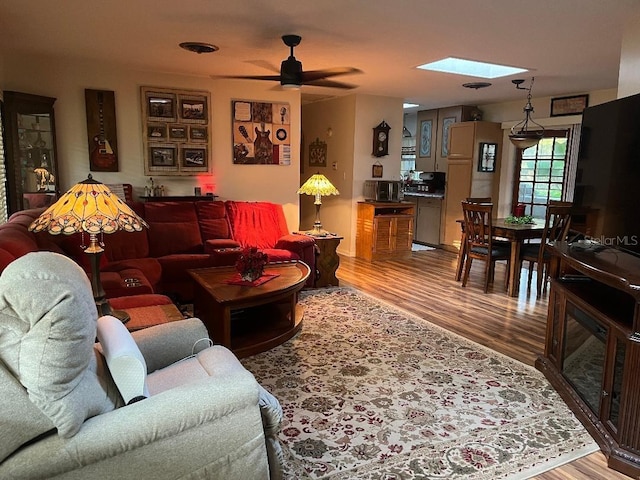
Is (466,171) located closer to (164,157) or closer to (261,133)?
(261,133)

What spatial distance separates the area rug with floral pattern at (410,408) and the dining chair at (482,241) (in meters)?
1.57

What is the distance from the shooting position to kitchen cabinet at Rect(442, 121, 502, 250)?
707cm

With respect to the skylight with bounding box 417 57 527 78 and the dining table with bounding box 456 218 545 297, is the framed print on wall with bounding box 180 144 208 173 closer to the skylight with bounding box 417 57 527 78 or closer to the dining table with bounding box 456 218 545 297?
the skylight with bounding box 417 57 527 78

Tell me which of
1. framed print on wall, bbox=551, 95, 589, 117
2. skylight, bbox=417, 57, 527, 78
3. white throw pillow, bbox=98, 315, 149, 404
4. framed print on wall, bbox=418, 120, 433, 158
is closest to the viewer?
white throw pillow, bbox=98, 315, 149, 404

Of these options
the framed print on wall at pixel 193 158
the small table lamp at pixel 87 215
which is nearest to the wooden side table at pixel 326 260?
the framed print on wall at pixel 193 158

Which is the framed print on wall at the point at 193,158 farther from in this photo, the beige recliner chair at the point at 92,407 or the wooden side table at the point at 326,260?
the beige recliner chair at the point at 92,407

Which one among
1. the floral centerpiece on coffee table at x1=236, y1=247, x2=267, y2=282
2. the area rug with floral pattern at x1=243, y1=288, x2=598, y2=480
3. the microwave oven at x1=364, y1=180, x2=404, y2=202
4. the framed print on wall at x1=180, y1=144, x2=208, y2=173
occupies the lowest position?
the area rug with floral pattern at x1=243, y1=288, x2=598, y2=480

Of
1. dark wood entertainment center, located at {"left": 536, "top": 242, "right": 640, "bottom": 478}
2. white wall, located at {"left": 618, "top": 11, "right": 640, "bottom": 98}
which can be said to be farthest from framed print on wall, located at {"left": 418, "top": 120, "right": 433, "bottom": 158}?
dark wood entertainment center, located at {"left": 536, "top": 242, "right": 640, "bottom": 478}

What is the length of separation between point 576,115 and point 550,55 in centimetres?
235

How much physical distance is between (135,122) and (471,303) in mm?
4227

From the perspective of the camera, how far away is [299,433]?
2.33m

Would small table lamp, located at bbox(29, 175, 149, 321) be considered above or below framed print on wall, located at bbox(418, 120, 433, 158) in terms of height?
below

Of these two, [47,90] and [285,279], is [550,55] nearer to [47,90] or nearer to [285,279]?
[285,279]

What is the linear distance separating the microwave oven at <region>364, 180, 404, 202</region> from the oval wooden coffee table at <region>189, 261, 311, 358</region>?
10.0 ft
